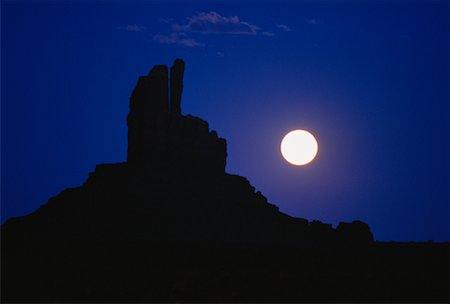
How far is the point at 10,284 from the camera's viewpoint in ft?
80.0

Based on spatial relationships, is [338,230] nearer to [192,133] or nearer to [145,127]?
[192,133]

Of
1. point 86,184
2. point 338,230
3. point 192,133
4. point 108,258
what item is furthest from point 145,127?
point 108,258

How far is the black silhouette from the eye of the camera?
22922 mm

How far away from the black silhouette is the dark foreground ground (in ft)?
0.18

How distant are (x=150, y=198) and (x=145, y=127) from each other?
69.4ft

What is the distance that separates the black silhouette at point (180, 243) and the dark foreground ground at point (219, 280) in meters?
0.05

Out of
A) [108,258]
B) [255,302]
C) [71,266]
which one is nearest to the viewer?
[255,302]

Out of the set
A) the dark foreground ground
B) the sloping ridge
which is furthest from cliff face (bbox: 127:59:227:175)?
the dark foreground ground

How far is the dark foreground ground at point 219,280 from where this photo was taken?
71.6 feet

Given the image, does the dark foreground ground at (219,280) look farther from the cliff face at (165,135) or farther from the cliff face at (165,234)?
the cliff face at (165,135)

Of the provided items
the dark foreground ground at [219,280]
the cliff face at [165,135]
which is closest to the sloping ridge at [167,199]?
the cliff face at [165,135]

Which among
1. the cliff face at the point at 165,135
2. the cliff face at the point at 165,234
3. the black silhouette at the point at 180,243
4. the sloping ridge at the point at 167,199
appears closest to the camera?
the black silhouette at the point at 180,243

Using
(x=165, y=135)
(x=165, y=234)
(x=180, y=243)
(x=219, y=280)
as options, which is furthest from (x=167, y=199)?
(x=219, y=280)

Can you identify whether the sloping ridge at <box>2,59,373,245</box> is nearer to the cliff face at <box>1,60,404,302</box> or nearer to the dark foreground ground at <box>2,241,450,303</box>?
the cliff face at <box>1,60,404,302</box>
